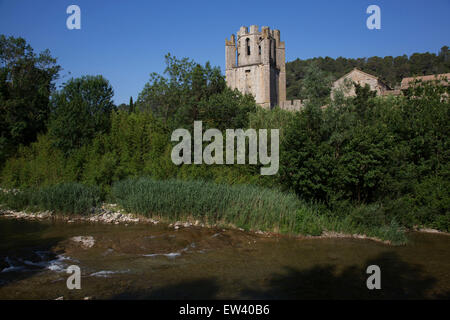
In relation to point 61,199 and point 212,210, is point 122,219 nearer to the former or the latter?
point 61,199

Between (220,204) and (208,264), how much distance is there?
4073 millimetres

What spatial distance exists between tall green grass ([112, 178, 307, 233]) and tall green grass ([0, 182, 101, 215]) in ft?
7.11

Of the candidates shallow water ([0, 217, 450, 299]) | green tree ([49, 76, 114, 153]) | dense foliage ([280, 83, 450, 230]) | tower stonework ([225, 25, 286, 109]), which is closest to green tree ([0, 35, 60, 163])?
green tree ([49, 76, 114, 153])

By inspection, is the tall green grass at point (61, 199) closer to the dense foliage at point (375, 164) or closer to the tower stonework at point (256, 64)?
the dense foliage at point (375, 164)

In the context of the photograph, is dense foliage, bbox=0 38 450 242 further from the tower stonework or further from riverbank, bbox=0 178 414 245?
the tower stonework

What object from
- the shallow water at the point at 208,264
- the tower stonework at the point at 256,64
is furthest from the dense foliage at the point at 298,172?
the tower stonework at the point at 256,64

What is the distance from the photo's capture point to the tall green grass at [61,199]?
14.5 meters

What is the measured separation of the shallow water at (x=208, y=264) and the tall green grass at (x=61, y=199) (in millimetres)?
1694

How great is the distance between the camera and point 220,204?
1303 centimetres

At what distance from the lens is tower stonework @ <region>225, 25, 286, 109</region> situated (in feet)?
157

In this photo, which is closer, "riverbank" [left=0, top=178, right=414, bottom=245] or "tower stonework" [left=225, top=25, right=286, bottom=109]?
"riverbank" [left=0, top=178, right=414, bottom=245]

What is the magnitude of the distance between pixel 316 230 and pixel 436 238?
4.58 metres
